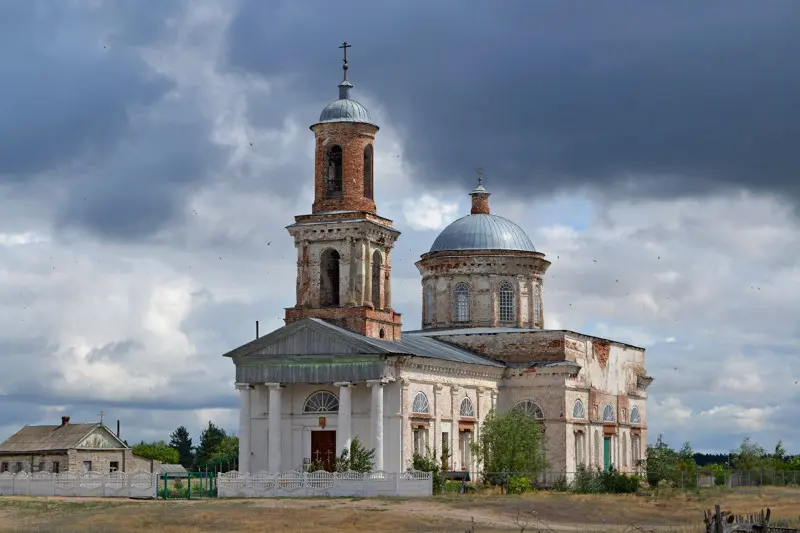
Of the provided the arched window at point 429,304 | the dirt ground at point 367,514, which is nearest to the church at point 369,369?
the arched window at point 429,304

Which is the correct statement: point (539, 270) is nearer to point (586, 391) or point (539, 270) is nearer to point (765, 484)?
point (586, 391)

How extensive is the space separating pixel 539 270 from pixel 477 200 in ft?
16.2

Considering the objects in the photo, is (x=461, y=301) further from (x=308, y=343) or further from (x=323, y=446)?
(x=323, y=446)

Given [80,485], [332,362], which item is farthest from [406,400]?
[80,485]

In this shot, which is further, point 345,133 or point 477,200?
point 477,200

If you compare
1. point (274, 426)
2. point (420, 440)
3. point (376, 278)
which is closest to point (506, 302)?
point (376, 278)

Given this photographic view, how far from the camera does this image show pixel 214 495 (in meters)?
50.2

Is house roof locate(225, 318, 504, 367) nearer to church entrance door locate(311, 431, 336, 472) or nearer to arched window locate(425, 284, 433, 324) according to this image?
church entrance door locate(311, 431, 336, 472)

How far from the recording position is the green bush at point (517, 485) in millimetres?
52250

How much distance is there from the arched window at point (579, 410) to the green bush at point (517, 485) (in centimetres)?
735

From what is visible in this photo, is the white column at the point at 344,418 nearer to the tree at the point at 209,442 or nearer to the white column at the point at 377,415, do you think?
the white column at the point at 377,415

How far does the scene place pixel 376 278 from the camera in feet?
182

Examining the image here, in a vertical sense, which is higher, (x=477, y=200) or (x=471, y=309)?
(x=477, y=200)

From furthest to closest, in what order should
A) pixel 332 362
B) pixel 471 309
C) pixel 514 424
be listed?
1. pixel 471 309
2. pixel 514 424
3. pixel 332 362
